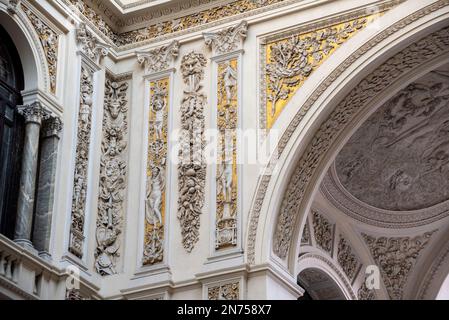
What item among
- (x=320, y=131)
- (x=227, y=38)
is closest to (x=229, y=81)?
(x=227, y=38)

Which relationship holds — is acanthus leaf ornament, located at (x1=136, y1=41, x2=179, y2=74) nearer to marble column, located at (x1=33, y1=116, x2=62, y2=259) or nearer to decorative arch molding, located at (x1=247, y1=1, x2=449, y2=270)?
marble column, located at (x1=33, y1=116, x2=62, y2=259)

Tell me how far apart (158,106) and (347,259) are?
5379mm

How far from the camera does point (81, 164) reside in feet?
57.3

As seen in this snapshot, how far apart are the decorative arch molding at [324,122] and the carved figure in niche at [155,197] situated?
1.54m

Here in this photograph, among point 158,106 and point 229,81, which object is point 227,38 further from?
point 158,106

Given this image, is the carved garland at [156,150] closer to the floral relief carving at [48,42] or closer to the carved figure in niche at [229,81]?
the carved figure in niche at [229,81]

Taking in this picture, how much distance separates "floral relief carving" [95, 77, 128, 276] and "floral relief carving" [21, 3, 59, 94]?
4.20 feet

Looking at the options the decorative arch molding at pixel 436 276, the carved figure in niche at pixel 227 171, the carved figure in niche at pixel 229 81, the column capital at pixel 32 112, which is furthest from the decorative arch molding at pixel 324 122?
the decorative arch molding at pixel 436 276

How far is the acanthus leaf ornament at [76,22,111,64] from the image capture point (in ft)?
59.5

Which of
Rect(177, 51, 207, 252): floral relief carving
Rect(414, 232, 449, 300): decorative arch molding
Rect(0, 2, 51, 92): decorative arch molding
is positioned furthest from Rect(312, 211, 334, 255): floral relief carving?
Rect(0, 2, 51, 92): decorative arch molding

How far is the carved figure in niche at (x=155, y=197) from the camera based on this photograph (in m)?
17.4
